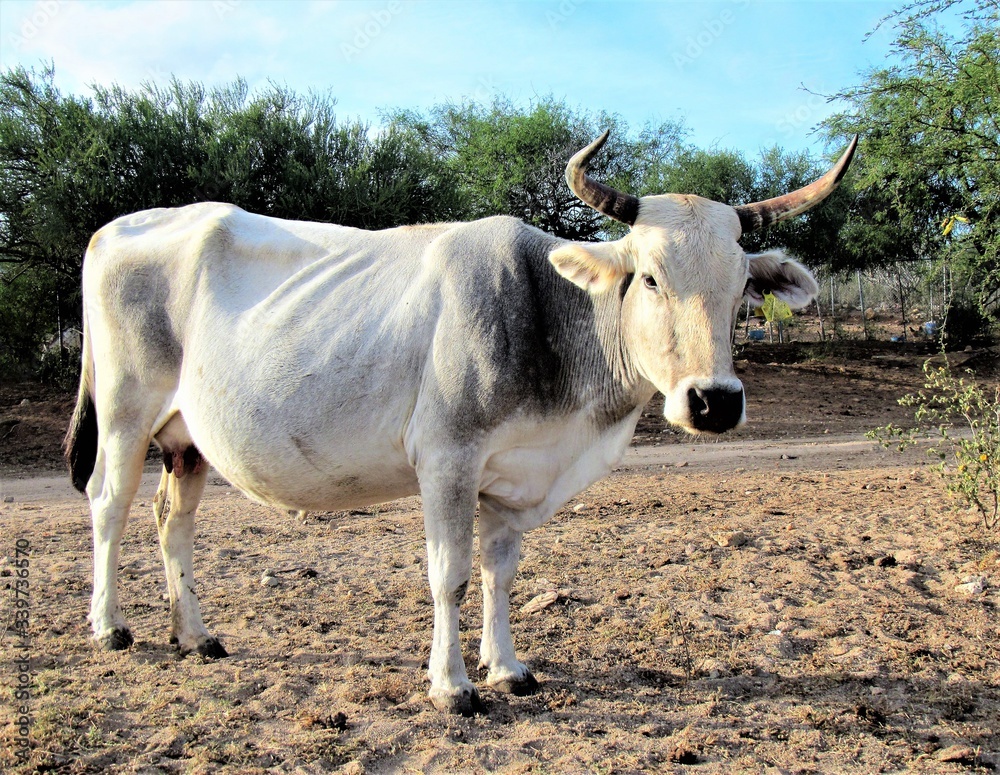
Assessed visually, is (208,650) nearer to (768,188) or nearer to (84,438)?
(84,438)

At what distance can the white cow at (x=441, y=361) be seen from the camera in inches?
155

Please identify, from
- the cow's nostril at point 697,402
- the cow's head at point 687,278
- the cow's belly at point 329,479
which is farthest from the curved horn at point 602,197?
the cow's belly at point 329,479

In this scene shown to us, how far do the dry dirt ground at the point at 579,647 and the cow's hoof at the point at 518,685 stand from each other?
6 cm

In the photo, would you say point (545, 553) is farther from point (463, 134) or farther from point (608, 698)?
point (463, 134)

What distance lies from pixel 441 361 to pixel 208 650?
87.9 inches

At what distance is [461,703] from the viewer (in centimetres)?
398

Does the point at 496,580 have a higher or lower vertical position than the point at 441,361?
lower

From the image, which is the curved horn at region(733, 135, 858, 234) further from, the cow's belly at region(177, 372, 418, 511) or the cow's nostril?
the cow's belly at region(177, 372, 418, 511)

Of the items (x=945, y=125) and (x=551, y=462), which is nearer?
(x=551, y=462)

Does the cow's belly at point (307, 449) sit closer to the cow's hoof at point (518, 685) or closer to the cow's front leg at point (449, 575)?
the cow's front leg at point (449, 575)

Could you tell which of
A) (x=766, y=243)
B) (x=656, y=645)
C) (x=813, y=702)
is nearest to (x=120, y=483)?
(x=656, y=645)

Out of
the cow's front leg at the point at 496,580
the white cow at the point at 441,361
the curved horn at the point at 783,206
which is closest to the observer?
the white cow at the point at 441,361

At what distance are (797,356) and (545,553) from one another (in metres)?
19.5

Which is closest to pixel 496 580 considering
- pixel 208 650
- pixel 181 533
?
pixel 208 650
